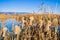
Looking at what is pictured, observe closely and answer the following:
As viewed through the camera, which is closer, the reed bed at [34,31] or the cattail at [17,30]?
the cattail at [17,30]

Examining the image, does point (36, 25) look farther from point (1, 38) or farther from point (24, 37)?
point (1, 38)

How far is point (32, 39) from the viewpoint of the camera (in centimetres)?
234

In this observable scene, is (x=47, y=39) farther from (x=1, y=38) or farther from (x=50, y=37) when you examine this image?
(x=1, y=38)

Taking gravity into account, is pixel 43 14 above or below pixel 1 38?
above

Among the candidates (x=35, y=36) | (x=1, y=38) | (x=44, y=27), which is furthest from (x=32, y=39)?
(x=1, y=38)

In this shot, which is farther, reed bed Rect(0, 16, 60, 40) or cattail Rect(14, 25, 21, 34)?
reed bed Rect(0, 16, 60, 40)

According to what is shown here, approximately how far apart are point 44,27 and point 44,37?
12cm

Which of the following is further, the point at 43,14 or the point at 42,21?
the point at 43,14

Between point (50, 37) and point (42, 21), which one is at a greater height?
point (42, 21)

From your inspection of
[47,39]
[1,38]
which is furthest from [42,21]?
[1,38]

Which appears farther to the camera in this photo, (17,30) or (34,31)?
(34,31)

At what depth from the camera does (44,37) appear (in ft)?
7.57

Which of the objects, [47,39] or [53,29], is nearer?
[47,39]

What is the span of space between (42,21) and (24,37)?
268 millimetres
